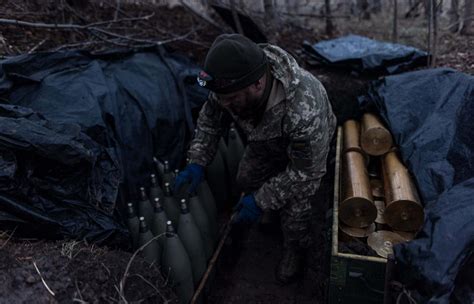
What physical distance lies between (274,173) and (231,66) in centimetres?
136

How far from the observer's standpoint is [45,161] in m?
2.15

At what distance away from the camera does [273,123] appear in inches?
100

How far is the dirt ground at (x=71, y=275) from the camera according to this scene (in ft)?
5.38

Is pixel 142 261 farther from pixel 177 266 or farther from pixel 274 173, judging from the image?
pixel 274 173

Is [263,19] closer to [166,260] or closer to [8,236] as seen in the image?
[166,260]

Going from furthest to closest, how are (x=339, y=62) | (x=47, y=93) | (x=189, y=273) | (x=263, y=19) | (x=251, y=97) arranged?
(x=263, y=19)
(x=339, y=62)
(x=47, y=93)
(x=189, y=273)
(x=251, y=97)

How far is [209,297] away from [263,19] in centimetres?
483

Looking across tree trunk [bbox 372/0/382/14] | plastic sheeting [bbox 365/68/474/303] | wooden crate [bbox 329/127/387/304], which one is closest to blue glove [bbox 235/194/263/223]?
wooden crate [bbox 329/127/387/304]

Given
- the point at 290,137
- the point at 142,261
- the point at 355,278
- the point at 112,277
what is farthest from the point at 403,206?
the point at 112,277

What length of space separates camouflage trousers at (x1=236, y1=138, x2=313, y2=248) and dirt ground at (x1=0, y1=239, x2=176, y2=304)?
1.08 metres

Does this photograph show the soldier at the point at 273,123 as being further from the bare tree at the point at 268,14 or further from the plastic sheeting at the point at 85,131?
the bare tree at the point at 268,14

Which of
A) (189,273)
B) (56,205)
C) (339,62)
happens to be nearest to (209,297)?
(189,273)

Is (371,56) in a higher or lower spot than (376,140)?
higher

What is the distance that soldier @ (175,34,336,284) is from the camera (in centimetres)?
222
